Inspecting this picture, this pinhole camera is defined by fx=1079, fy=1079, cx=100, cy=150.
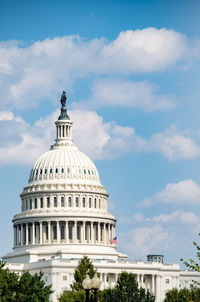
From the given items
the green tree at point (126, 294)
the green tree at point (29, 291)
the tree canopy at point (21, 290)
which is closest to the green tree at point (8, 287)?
the tree canopy at point (21, 290)

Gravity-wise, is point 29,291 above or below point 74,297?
below

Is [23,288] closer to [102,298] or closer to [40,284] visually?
[40,284]

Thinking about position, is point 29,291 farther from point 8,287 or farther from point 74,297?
point 74,297

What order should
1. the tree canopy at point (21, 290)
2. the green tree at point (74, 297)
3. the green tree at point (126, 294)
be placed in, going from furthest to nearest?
the green tree at point (126, 294) → the green tree at point (74, 297) → the tree canopy at point (21, 290)

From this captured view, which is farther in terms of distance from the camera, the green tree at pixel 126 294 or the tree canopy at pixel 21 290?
the green tree at pixel 126 294

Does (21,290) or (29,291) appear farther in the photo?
(21,290)

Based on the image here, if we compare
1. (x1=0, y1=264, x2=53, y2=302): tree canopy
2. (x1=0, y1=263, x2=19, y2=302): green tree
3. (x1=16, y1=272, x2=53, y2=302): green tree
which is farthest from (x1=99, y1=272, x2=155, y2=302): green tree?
(x1=0, y1=263, x2=19, y2=302): green tree

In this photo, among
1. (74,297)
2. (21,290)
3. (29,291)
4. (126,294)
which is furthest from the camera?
(126,294)

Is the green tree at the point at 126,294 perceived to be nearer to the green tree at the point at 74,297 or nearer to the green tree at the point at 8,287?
the green tree at the point at 74,297

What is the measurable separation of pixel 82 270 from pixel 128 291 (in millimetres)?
10267

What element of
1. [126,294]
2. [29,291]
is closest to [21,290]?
[29,291]

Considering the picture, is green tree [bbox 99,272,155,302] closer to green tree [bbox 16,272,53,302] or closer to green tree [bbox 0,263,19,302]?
green tree [bbox 16,272,53,302]

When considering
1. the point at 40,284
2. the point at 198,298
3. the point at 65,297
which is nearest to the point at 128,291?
the point at 65,297

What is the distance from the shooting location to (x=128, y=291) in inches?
7653
